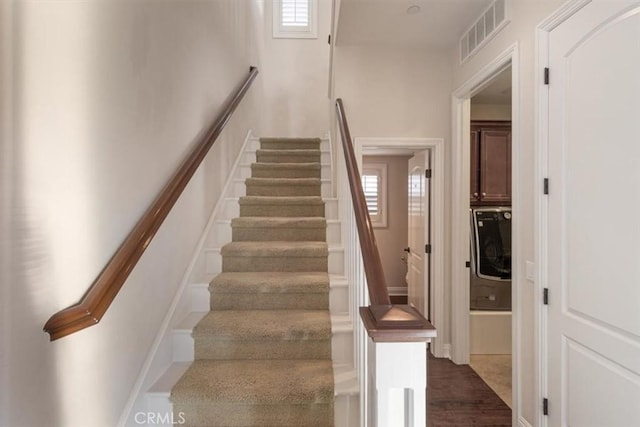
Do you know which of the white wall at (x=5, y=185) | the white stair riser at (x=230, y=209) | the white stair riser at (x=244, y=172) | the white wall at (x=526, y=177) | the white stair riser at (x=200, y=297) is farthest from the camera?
the white stair riser at (x=244, y=172)

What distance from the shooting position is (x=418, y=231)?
11.4 feet

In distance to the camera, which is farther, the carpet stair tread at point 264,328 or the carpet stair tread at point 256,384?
the carpet stair tread at point 264,328

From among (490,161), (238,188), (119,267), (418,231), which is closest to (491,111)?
(490,161)

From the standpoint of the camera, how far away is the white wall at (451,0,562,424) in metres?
1.92

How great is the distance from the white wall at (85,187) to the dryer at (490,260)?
2.74 metres

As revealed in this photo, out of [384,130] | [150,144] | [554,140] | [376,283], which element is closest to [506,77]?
[384,130]

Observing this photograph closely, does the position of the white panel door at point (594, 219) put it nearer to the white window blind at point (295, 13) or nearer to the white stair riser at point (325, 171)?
the white stair riser at point (325, 171)

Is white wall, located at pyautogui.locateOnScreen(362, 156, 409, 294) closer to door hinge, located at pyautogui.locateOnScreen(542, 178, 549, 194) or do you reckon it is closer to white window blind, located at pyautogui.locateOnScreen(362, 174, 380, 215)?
white window blind, located at pyautogui.locateOnScreen(362, 174, 380, 215)

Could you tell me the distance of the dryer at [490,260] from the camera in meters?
3.22

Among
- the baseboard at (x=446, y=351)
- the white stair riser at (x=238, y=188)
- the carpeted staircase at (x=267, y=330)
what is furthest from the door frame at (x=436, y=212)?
the white stair riser at (x=238, y=188)

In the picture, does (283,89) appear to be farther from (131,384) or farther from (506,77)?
(131,384)

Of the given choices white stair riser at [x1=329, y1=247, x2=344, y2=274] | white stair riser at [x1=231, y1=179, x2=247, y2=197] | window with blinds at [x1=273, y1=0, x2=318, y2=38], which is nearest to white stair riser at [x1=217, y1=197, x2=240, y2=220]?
white stair riser at [x1=231, y1=179, x2=247, y2=197]

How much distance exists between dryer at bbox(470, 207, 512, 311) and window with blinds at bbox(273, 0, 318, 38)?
399 cm

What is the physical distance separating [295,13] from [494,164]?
160 inches
